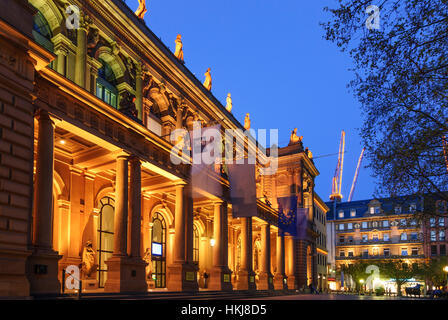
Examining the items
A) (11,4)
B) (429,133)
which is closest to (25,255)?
(11,4)

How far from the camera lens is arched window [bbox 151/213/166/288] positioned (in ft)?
109

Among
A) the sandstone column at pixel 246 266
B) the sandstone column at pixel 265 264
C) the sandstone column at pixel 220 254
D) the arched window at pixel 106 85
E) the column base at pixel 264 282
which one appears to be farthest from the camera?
the sandstone column at pixel 265 264

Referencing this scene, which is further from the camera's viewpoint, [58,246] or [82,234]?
[82,234]

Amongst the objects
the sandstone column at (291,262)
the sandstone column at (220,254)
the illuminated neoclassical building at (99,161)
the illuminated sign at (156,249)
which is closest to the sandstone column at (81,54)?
the illuminated neoclassical building at (99,161)

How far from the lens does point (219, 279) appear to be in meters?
32.6

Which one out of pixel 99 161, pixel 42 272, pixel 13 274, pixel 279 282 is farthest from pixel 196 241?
pixel 13 274

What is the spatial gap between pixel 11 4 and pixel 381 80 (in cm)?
1344

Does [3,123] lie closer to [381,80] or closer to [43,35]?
[43,35]

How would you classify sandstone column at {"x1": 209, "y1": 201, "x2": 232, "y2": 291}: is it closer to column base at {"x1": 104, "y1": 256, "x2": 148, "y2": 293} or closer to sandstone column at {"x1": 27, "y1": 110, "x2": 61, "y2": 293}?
column base at {"x1": 104, "y1": 256, "x2": 148, "y2": 293}

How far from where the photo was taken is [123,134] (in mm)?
23406

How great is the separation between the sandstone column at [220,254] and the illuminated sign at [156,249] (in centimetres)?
427

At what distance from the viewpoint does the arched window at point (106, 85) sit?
1054 inches

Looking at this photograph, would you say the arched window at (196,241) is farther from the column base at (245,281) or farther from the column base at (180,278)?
the column base at (180,278)

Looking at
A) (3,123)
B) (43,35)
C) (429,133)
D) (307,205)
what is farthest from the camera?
(307,205)
